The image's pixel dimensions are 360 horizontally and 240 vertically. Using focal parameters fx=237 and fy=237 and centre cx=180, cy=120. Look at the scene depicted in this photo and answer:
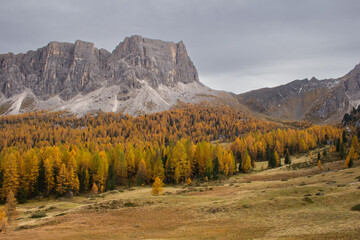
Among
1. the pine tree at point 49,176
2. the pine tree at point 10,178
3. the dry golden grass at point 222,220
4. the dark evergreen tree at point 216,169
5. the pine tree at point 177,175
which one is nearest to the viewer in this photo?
the dry golden grass at point 222,220

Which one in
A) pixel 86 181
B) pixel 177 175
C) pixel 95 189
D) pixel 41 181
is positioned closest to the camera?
pixel 41 181

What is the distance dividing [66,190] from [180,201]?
46838 millimetres

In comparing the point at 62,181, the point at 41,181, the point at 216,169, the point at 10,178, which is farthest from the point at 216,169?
the point at 10,178

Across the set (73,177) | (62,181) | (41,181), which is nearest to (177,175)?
(73,177)

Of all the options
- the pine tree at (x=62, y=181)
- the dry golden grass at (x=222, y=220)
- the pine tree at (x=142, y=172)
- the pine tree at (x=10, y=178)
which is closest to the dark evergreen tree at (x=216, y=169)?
the pine tree at (x=142, y=172)

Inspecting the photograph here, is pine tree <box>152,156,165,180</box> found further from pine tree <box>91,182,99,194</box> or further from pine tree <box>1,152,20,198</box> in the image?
pine tree <box>1,152,20,198</box>

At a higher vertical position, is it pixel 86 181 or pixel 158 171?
pixel 86 181

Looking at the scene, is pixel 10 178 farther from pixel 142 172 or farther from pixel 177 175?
pixel 177 175

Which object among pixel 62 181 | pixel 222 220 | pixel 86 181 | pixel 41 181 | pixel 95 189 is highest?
pixel 41 181

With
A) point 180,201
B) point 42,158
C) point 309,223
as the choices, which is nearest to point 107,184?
Answer: point 42,158

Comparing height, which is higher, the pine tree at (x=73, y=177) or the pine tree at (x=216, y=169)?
the pine tree at (x=73, y=177)

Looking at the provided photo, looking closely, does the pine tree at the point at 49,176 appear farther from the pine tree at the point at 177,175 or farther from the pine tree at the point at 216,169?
the pine tree at the point at 216,169

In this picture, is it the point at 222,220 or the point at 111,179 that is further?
the point at 111,179

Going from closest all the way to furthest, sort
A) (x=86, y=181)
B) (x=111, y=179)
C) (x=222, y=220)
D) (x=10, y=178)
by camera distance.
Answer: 1. (x=222, y=220)
2. (x=10, y=178)
3. (x=86, y=181)
4. (x=111, y=179)
